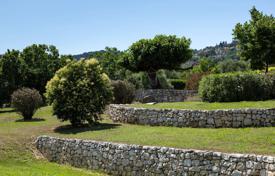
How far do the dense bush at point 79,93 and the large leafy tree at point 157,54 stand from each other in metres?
18.4

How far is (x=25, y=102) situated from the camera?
27719 mm

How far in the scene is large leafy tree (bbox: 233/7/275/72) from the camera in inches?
1193

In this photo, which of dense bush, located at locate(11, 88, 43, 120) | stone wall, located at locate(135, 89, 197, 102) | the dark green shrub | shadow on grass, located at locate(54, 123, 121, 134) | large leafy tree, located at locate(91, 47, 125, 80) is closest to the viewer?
shadow on grass, located at locate(54, 123, 121, 134)

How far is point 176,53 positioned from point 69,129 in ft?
71.2

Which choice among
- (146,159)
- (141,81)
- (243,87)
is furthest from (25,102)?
(141,81)

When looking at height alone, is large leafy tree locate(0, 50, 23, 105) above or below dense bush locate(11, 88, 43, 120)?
above

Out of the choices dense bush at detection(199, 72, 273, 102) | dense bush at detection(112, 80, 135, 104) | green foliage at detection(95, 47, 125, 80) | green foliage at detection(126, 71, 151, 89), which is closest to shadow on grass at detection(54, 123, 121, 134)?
dense bush at detection(199, 72, 273, 102)

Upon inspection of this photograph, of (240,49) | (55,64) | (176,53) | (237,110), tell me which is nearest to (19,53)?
(55,64)

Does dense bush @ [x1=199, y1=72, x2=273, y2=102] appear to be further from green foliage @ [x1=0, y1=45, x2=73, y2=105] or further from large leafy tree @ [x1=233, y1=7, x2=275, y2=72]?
green foliage @ [x1=0, y1=45, x2=73, y2=105]

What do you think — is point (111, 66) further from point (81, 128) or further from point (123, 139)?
point (123, 139)

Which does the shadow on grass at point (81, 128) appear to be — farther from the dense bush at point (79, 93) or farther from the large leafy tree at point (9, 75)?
the large leafy tree at point (9, 75)

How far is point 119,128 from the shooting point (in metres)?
20.6

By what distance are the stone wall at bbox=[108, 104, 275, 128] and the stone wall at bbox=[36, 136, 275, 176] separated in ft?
15.4

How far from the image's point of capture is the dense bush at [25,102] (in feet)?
90.4
